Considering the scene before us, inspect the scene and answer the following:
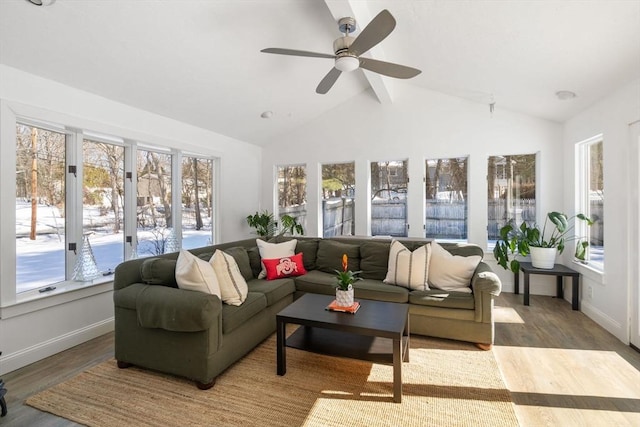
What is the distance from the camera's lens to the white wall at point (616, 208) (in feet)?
9.23

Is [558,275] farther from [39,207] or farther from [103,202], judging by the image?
[39,207]

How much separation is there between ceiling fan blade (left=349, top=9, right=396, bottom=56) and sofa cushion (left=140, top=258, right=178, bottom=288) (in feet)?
7.39

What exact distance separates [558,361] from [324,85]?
316 centimetres

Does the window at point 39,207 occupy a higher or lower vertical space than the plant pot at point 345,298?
higher

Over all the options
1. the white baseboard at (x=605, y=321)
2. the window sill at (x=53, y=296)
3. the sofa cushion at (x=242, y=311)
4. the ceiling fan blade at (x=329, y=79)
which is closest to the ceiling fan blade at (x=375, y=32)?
the ceiling fan blade at (x=329, y=79)

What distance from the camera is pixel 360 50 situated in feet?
7.53

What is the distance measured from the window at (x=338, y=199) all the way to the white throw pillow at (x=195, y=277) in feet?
10.7

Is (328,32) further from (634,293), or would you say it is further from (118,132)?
(634,293)

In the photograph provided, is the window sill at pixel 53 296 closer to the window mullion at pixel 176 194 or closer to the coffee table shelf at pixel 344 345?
the window mullion at pixel 176 194

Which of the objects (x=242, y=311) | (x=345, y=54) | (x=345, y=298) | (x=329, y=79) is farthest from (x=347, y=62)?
(x=242, y=311)

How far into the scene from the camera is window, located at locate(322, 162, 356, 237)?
5406mm

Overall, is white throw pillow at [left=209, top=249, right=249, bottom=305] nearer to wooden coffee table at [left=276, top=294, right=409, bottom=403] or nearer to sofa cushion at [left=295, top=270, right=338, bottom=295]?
wooden coffee table at [left=276, top=294, right=409, bottom=403]

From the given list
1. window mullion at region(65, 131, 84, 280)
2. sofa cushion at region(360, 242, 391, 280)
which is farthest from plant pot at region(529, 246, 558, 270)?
window mullion at region(65, 131, 84, 280)

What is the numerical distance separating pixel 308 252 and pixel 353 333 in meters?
1.86
